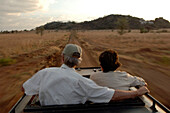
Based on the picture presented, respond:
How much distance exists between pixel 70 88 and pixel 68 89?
0.03 meters

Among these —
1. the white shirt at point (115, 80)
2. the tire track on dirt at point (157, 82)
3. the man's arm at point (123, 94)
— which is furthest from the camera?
Answer: the tire track on dirt at point (157, 82)

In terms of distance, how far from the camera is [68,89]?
2094 mm

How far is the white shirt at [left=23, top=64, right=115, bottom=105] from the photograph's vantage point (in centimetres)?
208

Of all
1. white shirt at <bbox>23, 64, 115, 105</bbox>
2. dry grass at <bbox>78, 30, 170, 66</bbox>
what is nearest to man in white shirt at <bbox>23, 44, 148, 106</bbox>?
white shirt at <bbox>23, 64, 115, 105</bbox>

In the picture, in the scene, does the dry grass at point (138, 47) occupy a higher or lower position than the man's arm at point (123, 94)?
lower

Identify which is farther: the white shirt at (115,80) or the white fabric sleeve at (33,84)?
the white shirt at (115,80)

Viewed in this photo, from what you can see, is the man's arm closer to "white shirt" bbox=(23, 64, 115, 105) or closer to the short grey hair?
"white shirt" bbox=(23, 64, 115, 105)

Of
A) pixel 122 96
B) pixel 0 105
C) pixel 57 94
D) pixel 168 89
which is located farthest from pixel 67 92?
pixel 168 89

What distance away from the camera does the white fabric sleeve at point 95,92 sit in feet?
6.81

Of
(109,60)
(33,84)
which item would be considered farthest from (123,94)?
(33,84)

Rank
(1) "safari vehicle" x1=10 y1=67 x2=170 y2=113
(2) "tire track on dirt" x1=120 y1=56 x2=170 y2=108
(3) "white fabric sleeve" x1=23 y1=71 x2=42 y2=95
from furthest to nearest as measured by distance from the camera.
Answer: (2) "tire track on dirt" x1=120 y1=56 x2=170 y2=108 → (3) "white fabric sleeve" x1=23 y1=71 x2=42 y2=95 → (1) "safari vehicle" x1=10 y1=67 x2=170 y2=113

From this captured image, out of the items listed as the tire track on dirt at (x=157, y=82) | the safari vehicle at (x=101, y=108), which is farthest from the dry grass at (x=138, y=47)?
the safari vehicle at (x=101, y=108)

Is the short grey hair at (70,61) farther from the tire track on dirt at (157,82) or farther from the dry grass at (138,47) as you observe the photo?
the dry grass at (138,47)

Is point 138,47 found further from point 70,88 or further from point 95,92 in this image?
point 70,88
